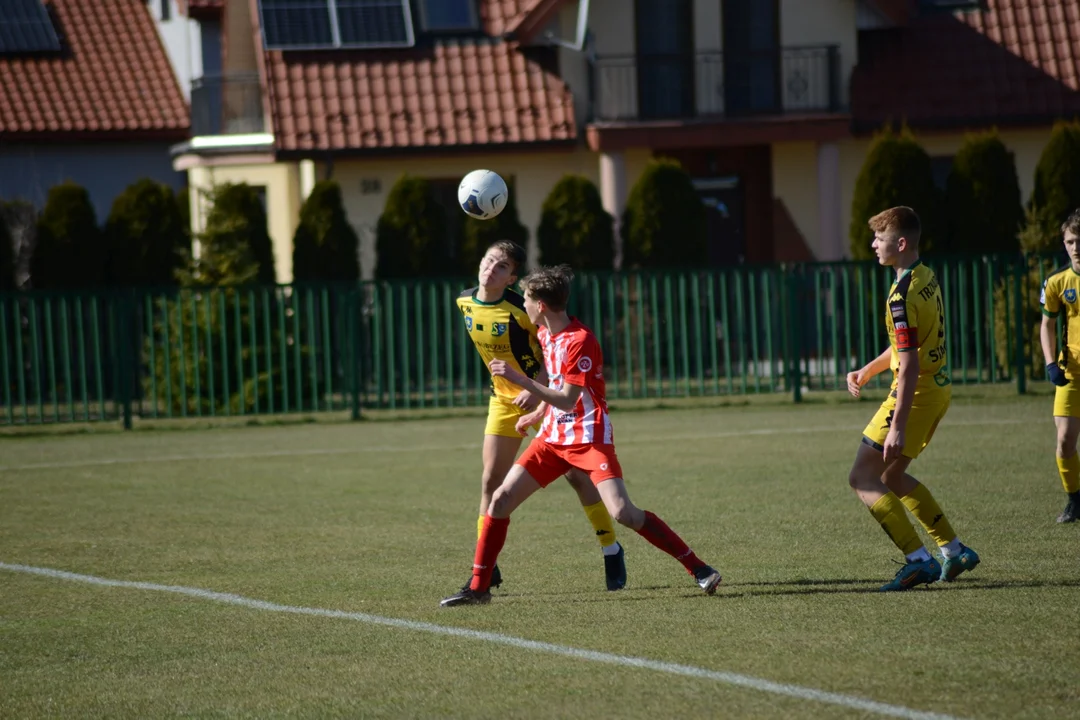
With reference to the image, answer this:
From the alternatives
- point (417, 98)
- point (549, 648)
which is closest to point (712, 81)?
point (417, 98)

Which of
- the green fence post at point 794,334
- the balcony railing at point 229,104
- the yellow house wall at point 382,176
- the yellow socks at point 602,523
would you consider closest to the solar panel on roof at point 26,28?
the balcony railing at point 229,104

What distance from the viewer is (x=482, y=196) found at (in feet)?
33.0

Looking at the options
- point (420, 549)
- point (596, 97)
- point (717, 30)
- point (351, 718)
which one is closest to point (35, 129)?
point (596, 97)

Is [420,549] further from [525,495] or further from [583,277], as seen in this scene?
[583,277]

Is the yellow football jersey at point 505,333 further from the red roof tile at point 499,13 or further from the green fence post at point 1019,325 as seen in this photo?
the red roof tile at point 499,13

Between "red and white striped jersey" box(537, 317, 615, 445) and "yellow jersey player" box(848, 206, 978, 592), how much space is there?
1.43 metres

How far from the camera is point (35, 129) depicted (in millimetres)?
33062

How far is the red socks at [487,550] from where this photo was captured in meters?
8.00

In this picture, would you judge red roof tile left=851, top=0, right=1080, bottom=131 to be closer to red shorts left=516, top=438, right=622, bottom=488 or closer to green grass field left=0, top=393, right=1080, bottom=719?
green grass field left=0, top=393, right=1080, bottom=719

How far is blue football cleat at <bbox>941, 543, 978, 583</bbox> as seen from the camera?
7996mm

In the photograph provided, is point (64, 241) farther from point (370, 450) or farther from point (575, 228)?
point (370, 450)

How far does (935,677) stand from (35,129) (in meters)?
30.6

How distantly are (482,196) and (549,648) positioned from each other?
412 cm

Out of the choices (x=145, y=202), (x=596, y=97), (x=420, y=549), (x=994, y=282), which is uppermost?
(x=596, y=97)
